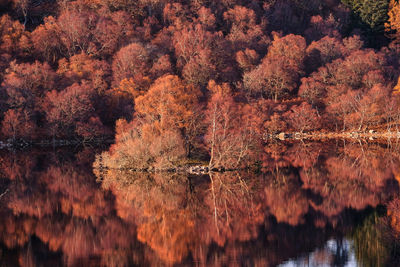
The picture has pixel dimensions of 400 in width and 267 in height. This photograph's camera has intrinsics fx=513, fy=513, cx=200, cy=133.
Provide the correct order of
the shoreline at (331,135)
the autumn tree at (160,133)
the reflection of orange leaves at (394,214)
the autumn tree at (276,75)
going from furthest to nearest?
the autumn tree at (276,75)
the shoreline at (331,135)
the autumn tree at (160,133)
the reflection of orange leaves at (394,214)

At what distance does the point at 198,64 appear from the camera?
295ft

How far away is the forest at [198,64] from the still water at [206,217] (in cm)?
1942

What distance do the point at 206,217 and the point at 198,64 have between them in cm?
6690

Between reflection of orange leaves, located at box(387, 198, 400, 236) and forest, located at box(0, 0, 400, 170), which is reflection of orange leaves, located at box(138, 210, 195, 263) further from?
forest, located at box(0, 0, 400, 170)

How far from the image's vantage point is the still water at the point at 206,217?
19.3 metres

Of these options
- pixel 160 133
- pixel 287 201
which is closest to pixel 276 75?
pixel 160 133

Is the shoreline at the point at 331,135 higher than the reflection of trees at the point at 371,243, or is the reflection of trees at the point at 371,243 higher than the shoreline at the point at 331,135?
the shoreline at the point at 331,135

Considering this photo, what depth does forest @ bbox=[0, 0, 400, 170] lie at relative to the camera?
76.4m

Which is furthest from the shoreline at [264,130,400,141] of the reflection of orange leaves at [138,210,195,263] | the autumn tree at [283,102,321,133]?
the reflection of orange leaves at [138,210,195,263]

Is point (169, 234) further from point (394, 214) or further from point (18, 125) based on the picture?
point (18, 125)

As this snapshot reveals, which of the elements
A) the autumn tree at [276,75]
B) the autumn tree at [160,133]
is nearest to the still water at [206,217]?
the autumn tree at [160,133]

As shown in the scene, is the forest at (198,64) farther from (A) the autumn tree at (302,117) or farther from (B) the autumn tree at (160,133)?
(B) the autumn tree at (160,133)

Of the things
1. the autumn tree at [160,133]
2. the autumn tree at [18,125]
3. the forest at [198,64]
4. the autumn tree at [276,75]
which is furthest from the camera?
the autumn tree at [276,75]

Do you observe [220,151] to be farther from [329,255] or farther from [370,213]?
[329,255]
